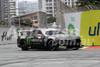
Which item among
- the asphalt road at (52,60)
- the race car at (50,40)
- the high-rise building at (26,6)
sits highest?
the high-rise building at (26,6)

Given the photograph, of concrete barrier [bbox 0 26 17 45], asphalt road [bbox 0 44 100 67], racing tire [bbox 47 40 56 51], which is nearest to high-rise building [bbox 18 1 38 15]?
concrete barrier [bbox 0 26 17 45]

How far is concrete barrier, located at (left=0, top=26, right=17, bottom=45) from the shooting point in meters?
32.8

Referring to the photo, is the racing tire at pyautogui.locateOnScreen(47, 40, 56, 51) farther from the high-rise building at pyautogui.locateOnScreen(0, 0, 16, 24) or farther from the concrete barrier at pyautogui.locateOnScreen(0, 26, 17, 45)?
the high-rise building at pyautogui.locateOnScreen(0, 0, 16, 24)

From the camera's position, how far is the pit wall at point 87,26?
18.6 metres

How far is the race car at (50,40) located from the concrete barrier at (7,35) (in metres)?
16.8

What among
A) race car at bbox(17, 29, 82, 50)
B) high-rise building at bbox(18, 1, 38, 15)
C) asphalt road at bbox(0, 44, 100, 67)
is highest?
high-rise building at bbox(18, 1, 38, 15)

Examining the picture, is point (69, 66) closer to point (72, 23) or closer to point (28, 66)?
point (28, 66)

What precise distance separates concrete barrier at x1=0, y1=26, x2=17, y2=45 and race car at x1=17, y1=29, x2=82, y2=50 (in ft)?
55.1

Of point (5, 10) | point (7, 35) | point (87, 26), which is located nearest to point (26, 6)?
point (5, 10)

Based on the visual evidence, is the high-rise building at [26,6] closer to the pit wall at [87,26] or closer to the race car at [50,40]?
the pit wall at [87,26]

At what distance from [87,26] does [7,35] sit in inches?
682

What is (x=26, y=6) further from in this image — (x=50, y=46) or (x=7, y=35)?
(x=50, y=46)

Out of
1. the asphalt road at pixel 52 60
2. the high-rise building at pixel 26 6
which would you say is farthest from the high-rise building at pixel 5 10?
the high-rise building at pixel 26 6

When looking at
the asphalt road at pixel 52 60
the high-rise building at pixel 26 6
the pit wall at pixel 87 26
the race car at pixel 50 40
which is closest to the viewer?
the asphalt road at pixel 52 60
